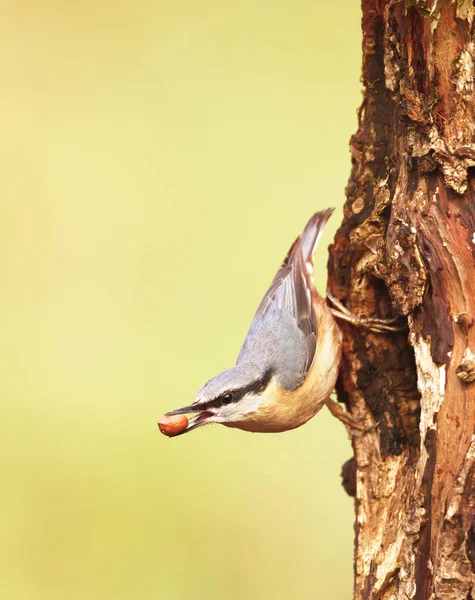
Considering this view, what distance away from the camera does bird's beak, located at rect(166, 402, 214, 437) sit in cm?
378

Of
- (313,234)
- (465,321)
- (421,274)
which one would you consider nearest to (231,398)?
(421,274)

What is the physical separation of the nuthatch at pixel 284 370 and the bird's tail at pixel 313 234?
172 mm

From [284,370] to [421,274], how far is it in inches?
42.3

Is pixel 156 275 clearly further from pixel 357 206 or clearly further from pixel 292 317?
pixel 357 206

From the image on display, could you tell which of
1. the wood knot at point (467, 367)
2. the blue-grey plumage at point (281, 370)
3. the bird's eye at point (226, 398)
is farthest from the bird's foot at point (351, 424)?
the wood knot at point (467, 367)

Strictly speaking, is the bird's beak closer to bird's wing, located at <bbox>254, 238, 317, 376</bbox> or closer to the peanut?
the peanut

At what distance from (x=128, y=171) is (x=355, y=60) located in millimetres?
2340

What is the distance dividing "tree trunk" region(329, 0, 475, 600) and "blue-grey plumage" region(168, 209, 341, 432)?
44 centimetres

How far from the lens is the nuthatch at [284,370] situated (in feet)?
12.8

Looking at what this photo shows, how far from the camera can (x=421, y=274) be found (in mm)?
3420

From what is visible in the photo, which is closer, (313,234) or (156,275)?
(313,234)

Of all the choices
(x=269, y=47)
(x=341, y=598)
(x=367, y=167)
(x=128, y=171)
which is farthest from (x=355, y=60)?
(x=341, y=598)

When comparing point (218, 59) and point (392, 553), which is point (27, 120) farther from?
point (392, 553)

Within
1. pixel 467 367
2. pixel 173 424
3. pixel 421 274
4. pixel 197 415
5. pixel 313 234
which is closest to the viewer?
pixel 467 367
